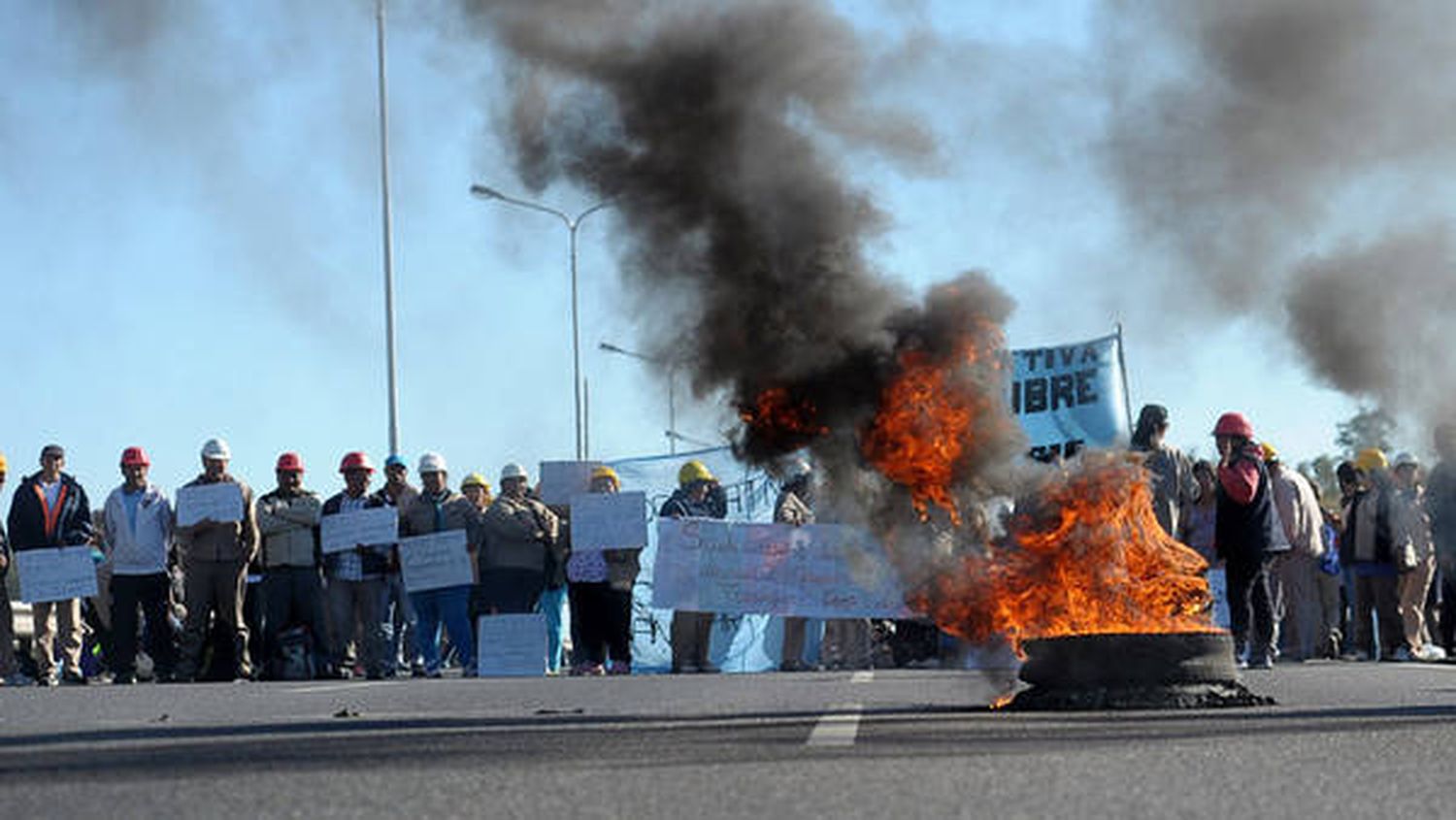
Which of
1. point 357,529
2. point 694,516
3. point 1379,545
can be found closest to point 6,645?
point 357,529

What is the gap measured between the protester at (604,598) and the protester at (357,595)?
1870 millimetres

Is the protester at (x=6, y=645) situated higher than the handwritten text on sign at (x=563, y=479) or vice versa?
the handwritten text on sign at (x=563, y=479)

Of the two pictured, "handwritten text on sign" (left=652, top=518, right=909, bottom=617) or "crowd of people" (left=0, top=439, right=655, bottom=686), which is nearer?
"crowd of people" (left=0, top=439, right=655, bottom=686)

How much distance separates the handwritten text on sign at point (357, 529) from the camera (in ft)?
71.5

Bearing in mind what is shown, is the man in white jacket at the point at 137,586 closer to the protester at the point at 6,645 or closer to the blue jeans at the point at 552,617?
the protester at the point at 6,645

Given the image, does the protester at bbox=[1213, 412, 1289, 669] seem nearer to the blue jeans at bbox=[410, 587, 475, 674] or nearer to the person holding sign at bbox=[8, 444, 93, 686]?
the blue jeans at bbox=[410, 587, 475, 674]

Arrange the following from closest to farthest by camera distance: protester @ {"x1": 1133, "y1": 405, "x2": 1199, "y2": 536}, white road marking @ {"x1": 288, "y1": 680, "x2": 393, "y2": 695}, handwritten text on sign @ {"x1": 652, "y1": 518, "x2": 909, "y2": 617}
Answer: white road marking @ {"x1": 288, "y1": 680, "x2": 393, "y2": 695} → protester @ {"x1": 1133, "y1": 405, "x2": 1199, "y2": 536} → handwritten text on sign @ {"x1": 652, "y1": 518, "x2": 909, "y2": 617}

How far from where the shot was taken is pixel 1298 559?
2198cm

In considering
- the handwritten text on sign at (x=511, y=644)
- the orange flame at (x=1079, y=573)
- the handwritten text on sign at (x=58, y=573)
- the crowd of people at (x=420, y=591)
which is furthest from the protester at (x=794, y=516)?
the orange flame at (x=1079, y=573)

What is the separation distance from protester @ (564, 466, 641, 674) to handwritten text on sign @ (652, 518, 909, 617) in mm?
504

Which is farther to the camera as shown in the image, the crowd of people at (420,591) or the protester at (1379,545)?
the protester at (1379,545)

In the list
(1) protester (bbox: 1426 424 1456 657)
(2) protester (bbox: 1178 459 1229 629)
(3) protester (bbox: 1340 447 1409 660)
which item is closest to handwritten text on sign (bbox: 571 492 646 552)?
(2) protester (bbox: 1178 459 1229 629)

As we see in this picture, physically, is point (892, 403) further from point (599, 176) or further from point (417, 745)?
point (417, 745)

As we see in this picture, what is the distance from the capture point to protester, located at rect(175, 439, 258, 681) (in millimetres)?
20781
